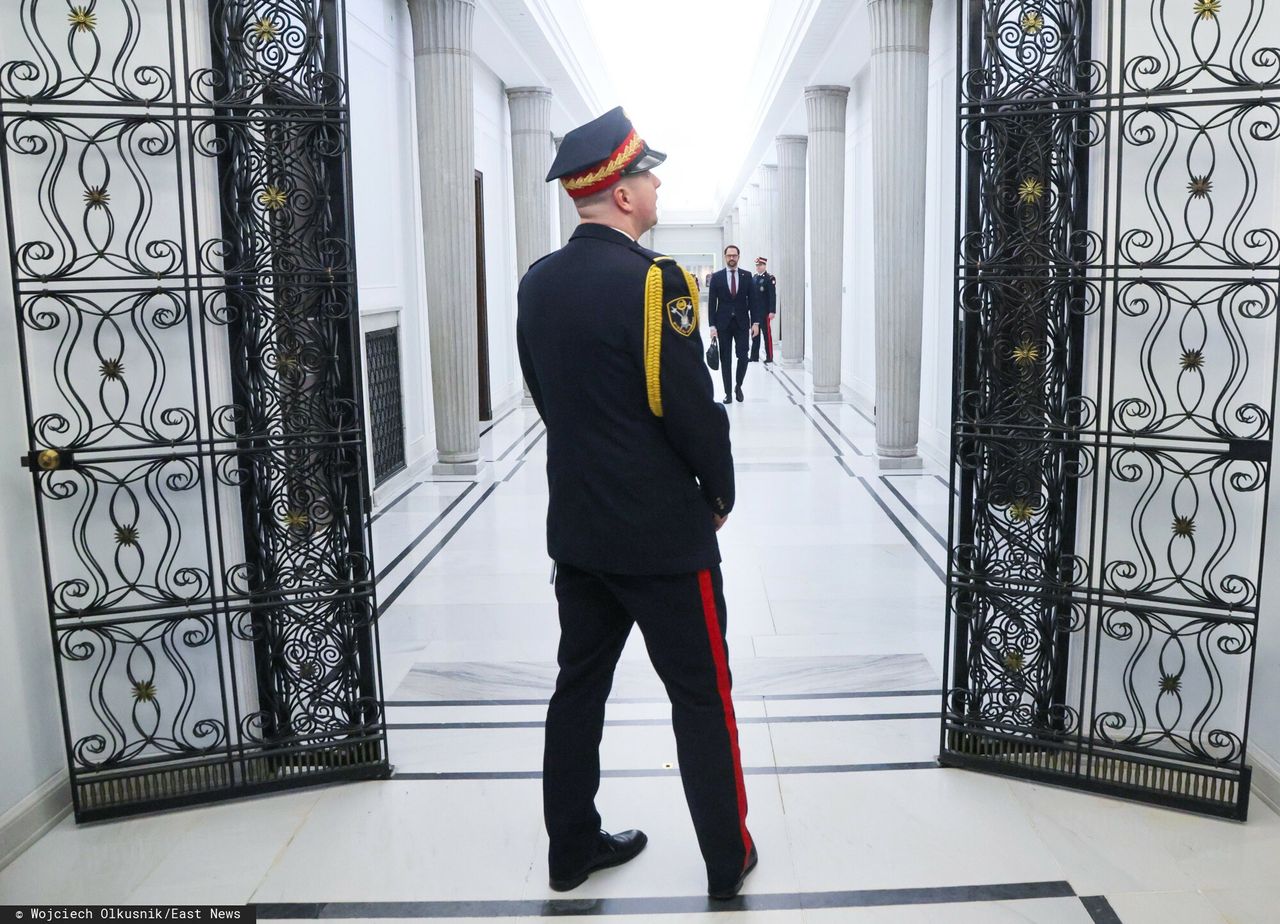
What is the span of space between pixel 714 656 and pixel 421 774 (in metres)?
1.32

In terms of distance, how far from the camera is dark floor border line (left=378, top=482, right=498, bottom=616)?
5277mm

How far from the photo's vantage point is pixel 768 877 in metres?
2.78

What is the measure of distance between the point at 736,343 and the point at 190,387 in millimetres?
9750

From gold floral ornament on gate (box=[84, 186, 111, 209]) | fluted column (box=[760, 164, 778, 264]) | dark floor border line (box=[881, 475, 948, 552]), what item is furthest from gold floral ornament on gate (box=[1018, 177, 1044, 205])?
fluted column (box=[760, 164, 778, 264])

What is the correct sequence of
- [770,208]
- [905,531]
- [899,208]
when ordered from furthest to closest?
[770,208] < [899,208] < [905,531]

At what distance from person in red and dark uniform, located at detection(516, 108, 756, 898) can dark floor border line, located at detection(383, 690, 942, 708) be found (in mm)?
1338

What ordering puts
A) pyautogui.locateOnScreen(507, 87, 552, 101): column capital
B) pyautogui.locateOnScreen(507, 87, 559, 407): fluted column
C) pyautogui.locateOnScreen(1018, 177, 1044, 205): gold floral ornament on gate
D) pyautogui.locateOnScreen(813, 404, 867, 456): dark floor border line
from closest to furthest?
pyautogui.locateOnScreen(1018, 177, 1044, 205): gold floral ornament on gate < pyautogui.locateOnScreen(813, 404, 867, 456): dark floor border line < pyautogui.locateOnScreen(507, 87, 559, 407): fluted column < pyautogui.locateOnScreen(507, 87, 552, 101): column capital

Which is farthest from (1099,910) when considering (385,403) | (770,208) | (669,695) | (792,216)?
(770,208)

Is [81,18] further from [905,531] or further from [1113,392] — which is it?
[905,531]

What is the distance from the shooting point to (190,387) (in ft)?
10.5

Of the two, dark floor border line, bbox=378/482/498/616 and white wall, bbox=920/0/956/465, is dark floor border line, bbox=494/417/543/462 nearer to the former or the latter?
dark floor border line, bbox=378/482/498/616

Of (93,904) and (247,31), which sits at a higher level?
(247,31)

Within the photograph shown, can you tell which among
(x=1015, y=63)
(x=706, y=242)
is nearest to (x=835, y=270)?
(x=1015, y=63)

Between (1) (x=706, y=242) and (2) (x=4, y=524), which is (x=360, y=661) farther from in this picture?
(1) (x=706, y=242)
